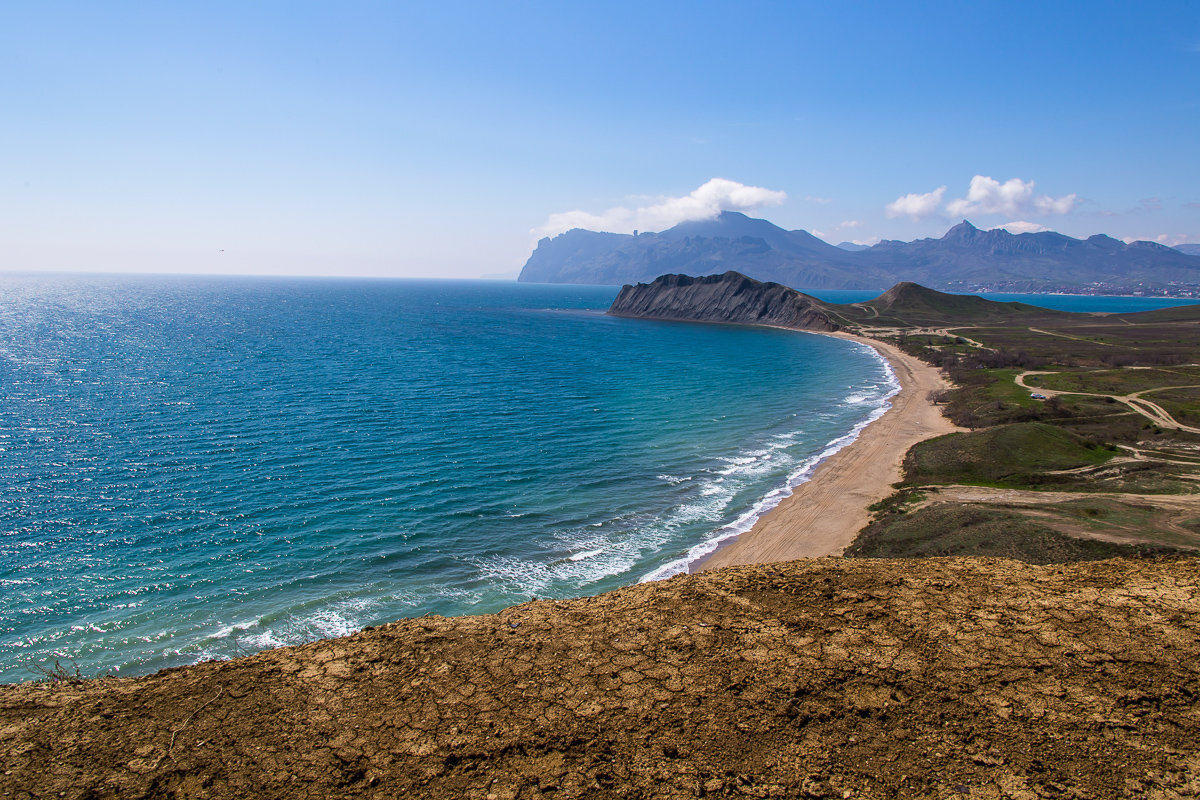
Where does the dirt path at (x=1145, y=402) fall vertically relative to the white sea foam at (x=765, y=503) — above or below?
above

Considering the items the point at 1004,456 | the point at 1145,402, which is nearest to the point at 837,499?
the point at 1004,456

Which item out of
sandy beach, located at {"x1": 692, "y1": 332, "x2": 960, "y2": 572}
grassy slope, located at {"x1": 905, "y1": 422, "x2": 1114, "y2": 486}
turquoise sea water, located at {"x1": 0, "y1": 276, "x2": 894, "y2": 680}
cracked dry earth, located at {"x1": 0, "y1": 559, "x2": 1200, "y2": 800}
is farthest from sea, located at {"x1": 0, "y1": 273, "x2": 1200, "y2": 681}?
grassy slope, located at {"x1": 905, "y1": 422, "x2": 1114, "y2": 486}

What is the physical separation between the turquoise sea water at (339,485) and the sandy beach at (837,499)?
1.66 meters

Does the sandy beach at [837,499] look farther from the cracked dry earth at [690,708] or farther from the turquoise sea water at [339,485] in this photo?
the cracked dry earth at [690,708]

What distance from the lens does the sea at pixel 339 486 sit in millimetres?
24812

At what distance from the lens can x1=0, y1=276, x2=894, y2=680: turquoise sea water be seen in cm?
2494

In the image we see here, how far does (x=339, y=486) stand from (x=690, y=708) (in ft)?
110

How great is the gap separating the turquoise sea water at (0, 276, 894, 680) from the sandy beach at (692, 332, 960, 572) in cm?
166

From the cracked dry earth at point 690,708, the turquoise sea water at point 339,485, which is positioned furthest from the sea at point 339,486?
the cracked dry earth at point 690,708

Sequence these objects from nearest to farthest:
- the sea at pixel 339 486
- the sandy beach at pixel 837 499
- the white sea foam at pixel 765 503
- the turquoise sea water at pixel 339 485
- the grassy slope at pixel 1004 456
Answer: the sea at pixel 339 486 → the turquoise sea water at pixel 339 485 → the white sea foam at pixel 765 503 → the sandy beach at pixel 837 499 → the grassy slope at pixel 1004 456

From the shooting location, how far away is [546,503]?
37031 millimetres

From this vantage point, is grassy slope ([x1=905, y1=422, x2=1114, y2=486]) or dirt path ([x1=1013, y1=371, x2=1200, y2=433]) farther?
dirt path ([x1=1013, y1=371, x2=1200, y2=433])

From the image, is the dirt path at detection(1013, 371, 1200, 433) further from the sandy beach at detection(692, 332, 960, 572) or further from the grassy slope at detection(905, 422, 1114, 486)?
the sandy beach at detection(692, 332, 960, 572)

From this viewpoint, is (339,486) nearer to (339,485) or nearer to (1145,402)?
(339,485)
